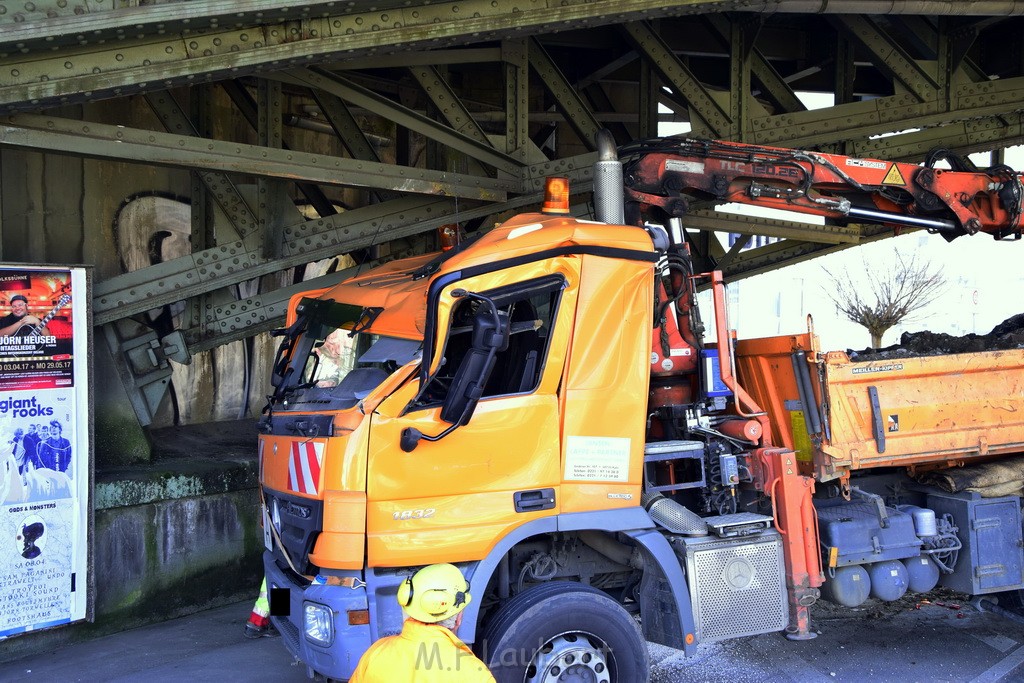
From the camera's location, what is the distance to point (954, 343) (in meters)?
7.60

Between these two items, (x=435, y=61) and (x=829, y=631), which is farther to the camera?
(x=435, y=61)

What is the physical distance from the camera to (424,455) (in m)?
4.54

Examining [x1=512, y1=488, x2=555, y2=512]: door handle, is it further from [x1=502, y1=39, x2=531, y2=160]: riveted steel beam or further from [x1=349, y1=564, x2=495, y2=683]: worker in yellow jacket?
[x1=502, y1=39, x2=531, y2=160]: riveted steel beam

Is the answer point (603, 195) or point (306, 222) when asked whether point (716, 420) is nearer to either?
point (603, 195)

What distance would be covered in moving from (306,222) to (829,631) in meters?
5.71

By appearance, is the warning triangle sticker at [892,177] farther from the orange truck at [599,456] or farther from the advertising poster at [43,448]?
the advertising poster at [43,448]

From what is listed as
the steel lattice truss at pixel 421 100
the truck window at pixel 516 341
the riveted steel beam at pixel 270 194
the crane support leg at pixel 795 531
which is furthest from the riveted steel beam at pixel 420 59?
the crane support leg at pixel 795 531

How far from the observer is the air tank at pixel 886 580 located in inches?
233

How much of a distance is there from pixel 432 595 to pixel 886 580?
3.99 m

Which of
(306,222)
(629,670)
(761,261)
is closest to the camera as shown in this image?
(629,670)

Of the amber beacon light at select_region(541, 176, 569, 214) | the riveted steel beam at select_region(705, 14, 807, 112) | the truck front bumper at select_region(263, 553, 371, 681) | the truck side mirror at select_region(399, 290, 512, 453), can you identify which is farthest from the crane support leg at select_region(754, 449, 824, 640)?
the riveted steel beam at select_region(705, 14, 807, 112)

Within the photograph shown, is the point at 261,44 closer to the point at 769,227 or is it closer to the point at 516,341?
the point at 516,341

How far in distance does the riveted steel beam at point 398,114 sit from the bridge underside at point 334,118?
0.02 metres

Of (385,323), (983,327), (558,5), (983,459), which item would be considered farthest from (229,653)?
(983,327)
